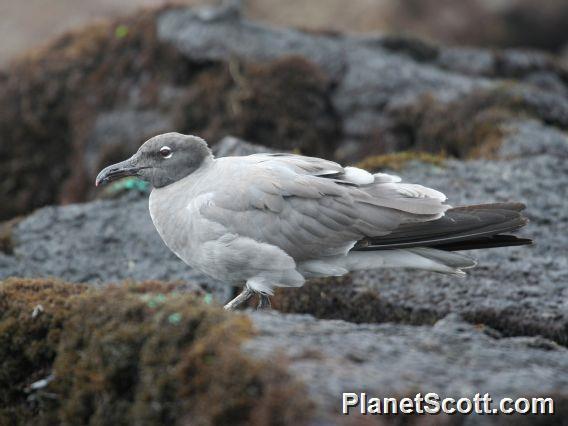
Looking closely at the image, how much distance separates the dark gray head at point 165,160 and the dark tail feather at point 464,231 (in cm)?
162

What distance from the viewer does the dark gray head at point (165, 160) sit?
6844mm

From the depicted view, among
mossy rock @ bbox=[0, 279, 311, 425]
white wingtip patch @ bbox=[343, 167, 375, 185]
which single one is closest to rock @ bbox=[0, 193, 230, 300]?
white wingtip patch @ bbox=[343, 167, 375, 185]

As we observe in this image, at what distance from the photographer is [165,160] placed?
271 inches

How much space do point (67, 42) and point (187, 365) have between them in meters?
9.49

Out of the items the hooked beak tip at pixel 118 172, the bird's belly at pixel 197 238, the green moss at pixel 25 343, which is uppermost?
the hooked beak tip at pixel 118 172

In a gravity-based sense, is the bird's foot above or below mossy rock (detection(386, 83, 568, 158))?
below

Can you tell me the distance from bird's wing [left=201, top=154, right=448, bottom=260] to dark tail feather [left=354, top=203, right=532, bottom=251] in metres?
0.07

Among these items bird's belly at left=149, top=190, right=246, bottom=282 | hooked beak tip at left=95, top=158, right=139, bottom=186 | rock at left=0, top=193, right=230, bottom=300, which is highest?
hooked beak tip at left=95, top=158, right=139, bottom=186

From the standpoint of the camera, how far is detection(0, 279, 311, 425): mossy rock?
14.0 feet

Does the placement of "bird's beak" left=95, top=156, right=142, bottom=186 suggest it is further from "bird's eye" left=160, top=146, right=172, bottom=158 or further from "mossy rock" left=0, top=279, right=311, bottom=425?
"mossy rock" left=0, top=279, right=311, bottom=425

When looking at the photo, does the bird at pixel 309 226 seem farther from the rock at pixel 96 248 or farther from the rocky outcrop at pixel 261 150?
the rock at pixel 96 248

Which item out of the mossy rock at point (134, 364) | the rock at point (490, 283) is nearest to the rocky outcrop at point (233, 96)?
the rock at point (490, 283)

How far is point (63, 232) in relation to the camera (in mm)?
8094

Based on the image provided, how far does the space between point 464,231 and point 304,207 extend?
1231mm
